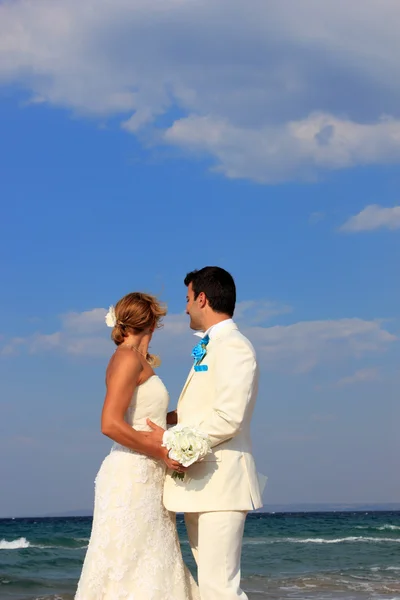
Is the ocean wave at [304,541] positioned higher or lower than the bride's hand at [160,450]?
lower

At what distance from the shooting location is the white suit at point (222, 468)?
14.7 ft

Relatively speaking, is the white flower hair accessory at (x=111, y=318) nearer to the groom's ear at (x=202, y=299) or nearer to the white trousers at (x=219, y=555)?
the groom's ear at (x=202, y=299)

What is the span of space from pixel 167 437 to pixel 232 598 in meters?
0.97

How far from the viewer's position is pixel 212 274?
15.5 feet

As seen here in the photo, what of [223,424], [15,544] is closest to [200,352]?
[223,424]

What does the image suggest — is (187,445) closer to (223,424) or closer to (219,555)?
(223,424)

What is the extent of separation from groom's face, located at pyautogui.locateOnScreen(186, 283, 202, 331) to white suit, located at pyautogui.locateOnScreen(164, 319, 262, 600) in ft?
0.45

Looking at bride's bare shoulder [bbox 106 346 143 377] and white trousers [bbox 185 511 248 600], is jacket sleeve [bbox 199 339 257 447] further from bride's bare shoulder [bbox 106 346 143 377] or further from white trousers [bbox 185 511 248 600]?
bride's bare shoulder [bbox 106 346 143 377]

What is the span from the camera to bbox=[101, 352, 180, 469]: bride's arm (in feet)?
15.4

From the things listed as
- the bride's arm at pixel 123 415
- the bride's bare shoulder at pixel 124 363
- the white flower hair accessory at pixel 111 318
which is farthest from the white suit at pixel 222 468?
the white flower hair accessory at pixel 111 318

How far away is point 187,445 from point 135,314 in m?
1.02

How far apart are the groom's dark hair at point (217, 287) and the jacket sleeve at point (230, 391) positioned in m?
0.28

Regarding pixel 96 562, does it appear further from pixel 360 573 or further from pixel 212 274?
pixel 360 573

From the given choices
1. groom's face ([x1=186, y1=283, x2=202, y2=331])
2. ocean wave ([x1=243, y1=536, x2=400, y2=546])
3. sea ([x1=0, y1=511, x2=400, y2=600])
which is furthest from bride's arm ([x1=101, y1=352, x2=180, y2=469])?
ocean wave ([x1=243, y1=536, x2=400, y2=546])
